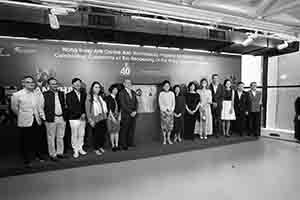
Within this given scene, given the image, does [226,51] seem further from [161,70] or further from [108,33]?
[108,33]

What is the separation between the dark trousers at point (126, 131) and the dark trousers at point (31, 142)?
1657 millimetres

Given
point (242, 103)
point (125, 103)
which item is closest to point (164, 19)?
point (125, 103)

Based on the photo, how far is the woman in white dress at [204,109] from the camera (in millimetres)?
5258

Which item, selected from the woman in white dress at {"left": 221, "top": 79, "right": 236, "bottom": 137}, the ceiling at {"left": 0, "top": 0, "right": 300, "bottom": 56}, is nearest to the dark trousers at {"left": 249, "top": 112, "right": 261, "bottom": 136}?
the woman in white dress at {"left": 221, "top": 79, "right": 236, "bottom": 137}

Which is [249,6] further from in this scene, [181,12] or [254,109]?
[254,109]

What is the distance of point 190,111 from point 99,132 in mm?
2435

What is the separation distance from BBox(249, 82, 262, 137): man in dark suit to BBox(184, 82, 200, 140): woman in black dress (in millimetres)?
1868

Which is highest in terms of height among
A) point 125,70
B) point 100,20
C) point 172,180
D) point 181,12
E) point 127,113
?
point 100,20

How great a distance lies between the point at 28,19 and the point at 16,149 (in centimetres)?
271

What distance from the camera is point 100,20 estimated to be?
4.12 m

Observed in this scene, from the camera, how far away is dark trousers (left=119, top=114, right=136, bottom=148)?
436 cm

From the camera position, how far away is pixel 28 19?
3.66 meters

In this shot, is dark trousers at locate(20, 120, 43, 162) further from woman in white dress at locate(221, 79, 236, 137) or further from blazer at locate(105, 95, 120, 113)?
woman in white dress at locate(221, 79, 236, 137)

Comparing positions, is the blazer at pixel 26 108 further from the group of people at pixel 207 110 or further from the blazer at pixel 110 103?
the group of people at pixel 207 110
